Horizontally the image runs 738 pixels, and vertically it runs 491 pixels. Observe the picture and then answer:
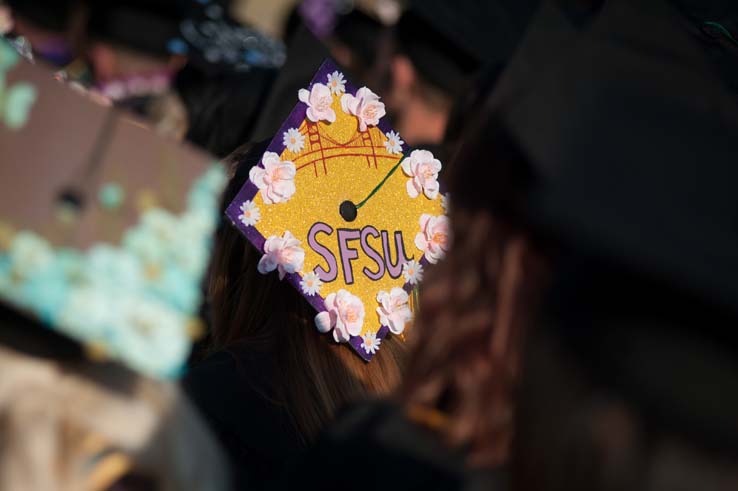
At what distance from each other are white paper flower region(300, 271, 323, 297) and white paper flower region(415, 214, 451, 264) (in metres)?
0.25

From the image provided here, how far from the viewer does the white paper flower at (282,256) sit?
145 cm

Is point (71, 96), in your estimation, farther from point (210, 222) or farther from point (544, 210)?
point (544, 210)

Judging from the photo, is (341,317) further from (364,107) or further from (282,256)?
(364,107)

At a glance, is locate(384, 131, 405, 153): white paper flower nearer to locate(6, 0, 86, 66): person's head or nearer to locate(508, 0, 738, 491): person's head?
locate(508, 0, 738, 491): person's head

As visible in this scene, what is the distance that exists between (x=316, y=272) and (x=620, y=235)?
32.4 inches

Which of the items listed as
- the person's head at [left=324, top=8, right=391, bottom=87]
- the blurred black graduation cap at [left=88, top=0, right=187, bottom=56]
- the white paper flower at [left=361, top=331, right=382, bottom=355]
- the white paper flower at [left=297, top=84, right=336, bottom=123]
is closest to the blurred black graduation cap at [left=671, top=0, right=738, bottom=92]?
the white paper flower at [left=297, top=84, right=336, bottom=123]

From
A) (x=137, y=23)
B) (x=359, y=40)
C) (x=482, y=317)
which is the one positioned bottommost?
(x=137, y=23)

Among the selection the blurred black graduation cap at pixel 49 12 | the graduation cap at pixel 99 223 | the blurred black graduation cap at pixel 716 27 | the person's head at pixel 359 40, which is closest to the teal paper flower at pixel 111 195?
the graduation cap at pixel 99 223

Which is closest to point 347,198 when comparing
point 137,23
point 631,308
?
point 631,308

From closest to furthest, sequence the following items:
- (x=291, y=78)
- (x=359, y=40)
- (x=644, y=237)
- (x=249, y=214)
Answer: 1. (x=644, y=237)
2. (x=249, y=214)
3. (x=291, y=78)
4. (x=359, y=40)

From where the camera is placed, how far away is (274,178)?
1.48 m

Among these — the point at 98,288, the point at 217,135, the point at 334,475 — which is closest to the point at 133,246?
the point at 98,288

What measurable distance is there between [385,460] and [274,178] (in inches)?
29.2

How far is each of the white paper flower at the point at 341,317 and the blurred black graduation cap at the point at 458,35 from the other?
2.05 metres
